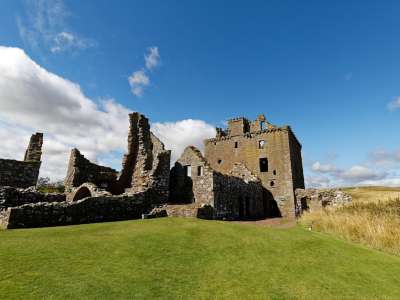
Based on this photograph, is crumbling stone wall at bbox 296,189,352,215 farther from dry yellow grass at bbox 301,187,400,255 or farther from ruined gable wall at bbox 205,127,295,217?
dry yellow grass at bbox 301,187,400,255

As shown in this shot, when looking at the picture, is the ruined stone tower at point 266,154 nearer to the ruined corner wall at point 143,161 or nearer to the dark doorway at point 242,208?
the dark doorway at point 242,208

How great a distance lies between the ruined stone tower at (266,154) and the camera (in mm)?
32312

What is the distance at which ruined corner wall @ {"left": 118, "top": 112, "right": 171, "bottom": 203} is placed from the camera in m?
18.9

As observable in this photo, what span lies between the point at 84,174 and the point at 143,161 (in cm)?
534

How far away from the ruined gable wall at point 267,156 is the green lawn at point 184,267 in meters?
22.9

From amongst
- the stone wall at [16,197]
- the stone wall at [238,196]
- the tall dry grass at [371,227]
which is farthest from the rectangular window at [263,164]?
the stone wall at [16,197]

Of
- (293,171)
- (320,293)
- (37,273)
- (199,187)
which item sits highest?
(293,171)

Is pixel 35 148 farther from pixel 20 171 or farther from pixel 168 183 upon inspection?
pixel 168 183

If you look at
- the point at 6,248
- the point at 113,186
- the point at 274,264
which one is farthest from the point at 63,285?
the point at 113,186

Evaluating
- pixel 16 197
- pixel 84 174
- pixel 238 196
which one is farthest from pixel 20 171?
pixel 238 196

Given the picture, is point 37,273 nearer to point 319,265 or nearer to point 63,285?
point 63,285

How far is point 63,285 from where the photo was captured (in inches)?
194

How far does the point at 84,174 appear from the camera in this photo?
2136 centimetres

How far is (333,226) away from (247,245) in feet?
22.9
